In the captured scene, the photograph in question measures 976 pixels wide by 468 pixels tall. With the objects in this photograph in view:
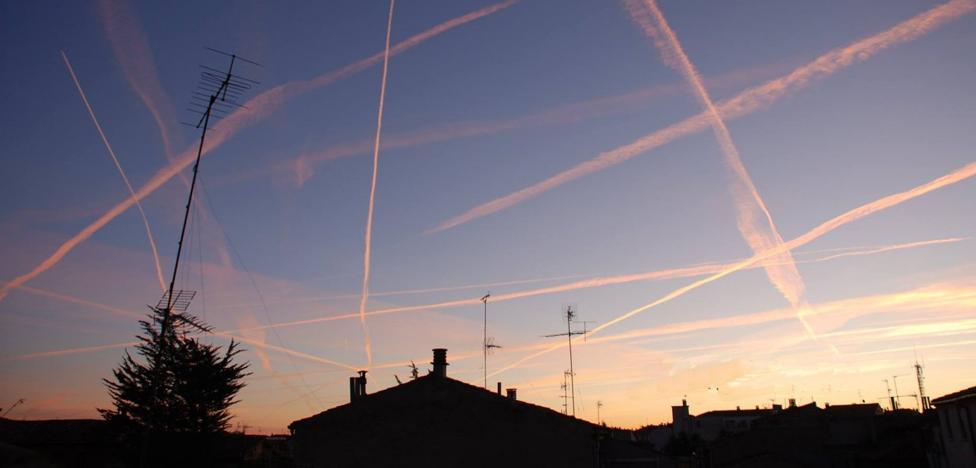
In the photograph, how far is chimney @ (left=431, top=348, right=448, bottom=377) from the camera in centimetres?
3055

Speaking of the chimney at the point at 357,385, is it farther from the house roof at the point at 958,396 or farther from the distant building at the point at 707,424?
the distant building at the point at 707,424

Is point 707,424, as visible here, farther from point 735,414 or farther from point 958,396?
point 958,396

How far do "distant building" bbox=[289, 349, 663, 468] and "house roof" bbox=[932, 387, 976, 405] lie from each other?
1577cm

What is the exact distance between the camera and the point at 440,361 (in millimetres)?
30922

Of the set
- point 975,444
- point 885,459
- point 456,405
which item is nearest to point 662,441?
point 885,459

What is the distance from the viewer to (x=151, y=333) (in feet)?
141

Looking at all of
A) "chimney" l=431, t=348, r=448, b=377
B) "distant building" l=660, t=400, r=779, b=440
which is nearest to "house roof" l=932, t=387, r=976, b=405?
"chimney" l=431, t=348, r=448, b=377

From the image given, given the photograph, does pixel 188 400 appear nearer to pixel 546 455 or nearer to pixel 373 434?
pixel 373 434

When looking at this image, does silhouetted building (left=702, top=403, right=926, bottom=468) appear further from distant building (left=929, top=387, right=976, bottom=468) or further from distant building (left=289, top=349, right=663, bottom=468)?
distant building (left=289, top=349, right=663, bottom=468)

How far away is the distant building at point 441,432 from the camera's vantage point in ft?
89.6

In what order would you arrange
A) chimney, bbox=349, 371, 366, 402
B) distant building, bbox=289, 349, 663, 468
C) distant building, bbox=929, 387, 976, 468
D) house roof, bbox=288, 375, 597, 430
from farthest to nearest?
chimney, bbox=349, 371, 366, 402 < distant building, bbox=929, 387, 976, 468 < house roof, bbox=288, 375, 597, 430 < distant building, bbox=289, 349, 663, 468

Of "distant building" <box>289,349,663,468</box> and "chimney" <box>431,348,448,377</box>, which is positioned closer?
"distant building" <box>289,349,663,468</box>

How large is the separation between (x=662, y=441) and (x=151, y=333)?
257 ft

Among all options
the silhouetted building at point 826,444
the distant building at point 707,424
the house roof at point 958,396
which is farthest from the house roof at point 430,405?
the distant building at point 707,424
